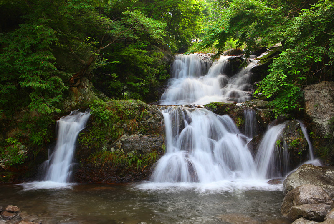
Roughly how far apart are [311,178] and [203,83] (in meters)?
10.2

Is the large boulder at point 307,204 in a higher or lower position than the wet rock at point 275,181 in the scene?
higher

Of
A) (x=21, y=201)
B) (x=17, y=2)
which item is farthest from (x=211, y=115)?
(x=17, y=2)

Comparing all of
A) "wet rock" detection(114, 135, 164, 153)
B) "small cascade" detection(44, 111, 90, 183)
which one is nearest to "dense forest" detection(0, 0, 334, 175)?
"small cascade" detection(44, 111, 90, 183)

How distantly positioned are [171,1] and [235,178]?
12224 mm

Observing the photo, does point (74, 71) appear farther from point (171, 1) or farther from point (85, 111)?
point (171, 1)

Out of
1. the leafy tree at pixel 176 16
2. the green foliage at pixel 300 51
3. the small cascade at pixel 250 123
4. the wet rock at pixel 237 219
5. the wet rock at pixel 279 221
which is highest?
the leafy tree at pixel 176 16

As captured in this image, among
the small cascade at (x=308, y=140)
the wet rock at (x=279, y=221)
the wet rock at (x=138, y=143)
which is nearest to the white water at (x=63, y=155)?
the wet rock at (x=138, y=143)

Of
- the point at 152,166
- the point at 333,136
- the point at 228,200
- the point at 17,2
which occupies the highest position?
the point at 17,2

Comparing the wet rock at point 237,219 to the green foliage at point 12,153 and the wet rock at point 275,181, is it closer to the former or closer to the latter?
the wet rock at point 275,181

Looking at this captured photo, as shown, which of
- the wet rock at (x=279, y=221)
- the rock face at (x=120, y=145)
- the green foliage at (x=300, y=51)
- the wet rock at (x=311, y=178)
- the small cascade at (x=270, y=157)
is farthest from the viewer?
the small cascade at (x=270, y=157)

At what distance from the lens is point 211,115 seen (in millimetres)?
9281

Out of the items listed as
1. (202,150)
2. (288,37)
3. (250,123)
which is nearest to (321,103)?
(250,123)

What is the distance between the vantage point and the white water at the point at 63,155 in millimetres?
7095

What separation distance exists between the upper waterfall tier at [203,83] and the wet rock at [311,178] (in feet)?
23.0
